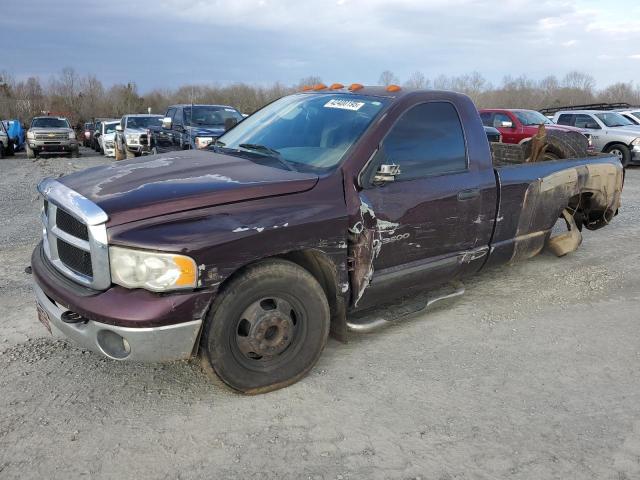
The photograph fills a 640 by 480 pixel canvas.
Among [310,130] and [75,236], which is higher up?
[310,130]

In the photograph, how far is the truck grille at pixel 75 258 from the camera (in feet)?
9.62

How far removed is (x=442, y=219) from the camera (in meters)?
3.94

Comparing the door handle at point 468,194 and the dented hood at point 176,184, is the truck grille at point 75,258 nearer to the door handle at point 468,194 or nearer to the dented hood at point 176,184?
the dented hood at point 176,184

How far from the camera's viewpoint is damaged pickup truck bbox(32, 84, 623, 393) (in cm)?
278

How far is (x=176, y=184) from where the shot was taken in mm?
A: 3086

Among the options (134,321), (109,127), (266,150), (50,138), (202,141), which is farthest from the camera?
(109,127)

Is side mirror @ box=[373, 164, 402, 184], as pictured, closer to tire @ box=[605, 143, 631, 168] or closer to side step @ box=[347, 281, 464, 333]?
side step @ box=[347, 281, 464, 333]

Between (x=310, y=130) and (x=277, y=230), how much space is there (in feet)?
3.81

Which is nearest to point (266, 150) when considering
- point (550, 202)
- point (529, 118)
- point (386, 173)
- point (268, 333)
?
point (386, 173)

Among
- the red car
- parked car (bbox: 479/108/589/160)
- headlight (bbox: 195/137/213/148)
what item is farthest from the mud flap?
the red car

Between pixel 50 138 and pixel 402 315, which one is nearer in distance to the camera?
pixel 402 315

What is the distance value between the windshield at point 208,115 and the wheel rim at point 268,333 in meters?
9.96

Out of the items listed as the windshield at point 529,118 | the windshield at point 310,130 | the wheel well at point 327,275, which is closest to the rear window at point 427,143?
the windshield at point 310,130

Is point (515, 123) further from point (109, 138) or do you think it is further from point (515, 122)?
point (109, 138)
